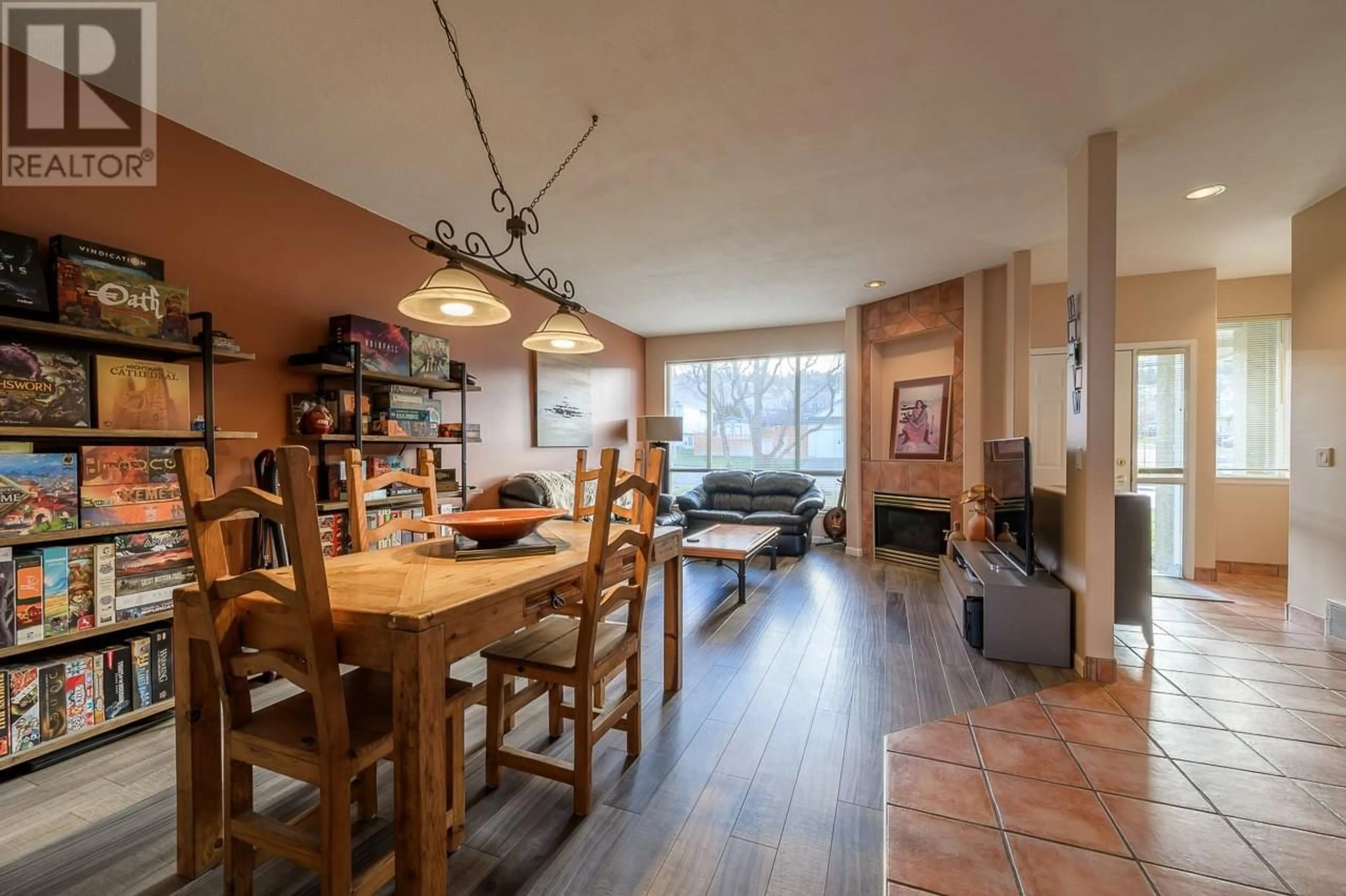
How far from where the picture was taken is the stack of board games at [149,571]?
210cm

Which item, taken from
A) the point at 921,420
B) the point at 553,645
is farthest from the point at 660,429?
the point at 553,645

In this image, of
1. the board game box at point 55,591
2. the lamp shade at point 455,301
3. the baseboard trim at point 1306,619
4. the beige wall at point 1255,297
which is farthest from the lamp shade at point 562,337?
the beige wall at point 1255,297

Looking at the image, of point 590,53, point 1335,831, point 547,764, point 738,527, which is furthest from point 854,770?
point 738,527

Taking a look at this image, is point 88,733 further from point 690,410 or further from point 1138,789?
point 690,410

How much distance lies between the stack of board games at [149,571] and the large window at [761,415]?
16.6 ft

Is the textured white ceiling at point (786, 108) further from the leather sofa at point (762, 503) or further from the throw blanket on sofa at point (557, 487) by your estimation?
the leather sofa at point (762, 503)

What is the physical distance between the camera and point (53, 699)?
191 cm

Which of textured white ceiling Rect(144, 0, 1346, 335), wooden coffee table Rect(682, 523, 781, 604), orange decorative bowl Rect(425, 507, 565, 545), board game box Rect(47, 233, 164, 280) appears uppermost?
textured white ceiling Rect(144, 0, 1346, 335)

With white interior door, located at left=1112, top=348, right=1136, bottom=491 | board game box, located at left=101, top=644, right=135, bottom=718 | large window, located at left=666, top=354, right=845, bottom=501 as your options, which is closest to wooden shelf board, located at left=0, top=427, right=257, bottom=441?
board game box, located at left=101, top=644, right=135, bottom=718

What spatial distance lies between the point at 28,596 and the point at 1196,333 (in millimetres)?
7191

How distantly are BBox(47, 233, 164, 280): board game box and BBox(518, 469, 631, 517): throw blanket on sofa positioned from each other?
261 cm

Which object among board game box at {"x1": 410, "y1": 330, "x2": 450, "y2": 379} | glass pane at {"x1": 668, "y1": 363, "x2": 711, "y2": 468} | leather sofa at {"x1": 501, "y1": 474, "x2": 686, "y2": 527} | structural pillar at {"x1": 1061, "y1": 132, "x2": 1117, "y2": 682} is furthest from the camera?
glass pane at {"x1": 668, "y1": 363, "x2": 711, "y2": 468}

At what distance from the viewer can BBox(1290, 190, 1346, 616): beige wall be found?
302 centimetres
